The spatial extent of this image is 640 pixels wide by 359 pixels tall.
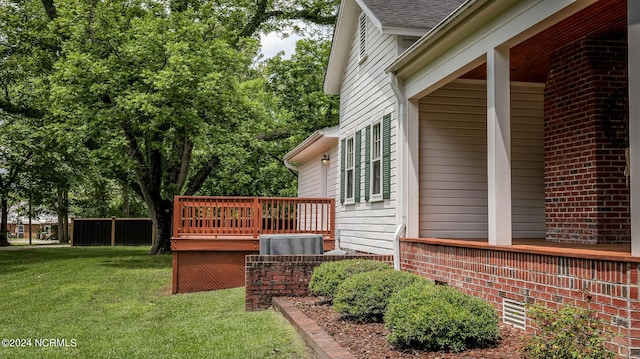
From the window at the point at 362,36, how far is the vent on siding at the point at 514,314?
6.49 metres

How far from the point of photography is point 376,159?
1041cm

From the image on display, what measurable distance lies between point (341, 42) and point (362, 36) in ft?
3.81

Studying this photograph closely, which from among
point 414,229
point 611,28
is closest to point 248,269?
point 414,229

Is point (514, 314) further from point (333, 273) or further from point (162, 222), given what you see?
point (162, 222)

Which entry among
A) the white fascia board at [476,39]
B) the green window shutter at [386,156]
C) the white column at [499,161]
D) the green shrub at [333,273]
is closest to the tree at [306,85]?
the green window shutter at [386,156]

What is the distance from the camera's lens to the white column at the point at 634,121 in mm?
4105

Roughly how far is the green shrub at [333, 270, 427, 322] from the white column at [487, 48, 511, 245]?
1.23 metres

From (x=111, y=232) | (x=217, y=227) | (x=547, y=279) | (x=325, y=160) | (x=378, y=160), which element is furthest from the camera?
(x=111, y=232)

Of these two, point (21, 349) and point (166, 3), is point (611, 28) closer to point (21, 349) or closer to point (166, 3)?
point (21, 349)

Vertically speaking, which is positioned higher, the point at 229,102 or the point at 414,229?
the point at 229,102

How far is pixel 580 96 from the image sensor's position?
7367 millimetres

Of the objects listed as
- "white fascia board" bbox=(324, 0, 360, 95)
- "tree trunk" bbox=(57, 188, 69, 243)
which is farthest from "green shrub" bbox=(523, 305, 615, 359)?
"tree trunk" bbox=(57, 188, 69, 243)

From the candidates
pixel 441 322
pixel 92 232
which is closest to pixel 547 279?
pixel 441 322

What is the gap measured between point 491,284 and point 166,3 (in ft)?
59.5
